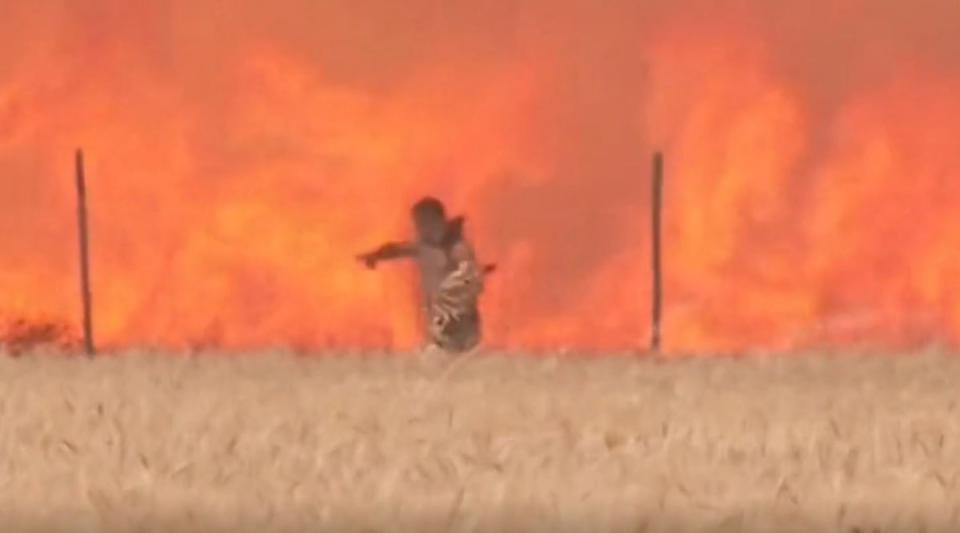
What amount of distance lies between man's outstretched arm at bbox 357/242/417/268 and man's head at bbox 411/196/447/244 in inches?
0.9

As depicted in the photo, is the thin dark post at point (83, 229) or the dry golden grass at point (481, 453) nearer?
the dry golden grass at point (481, 453)

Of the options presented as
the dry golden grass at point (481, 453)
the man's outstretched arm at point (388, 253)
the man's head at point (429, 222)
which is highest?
the man's head at point (429, 222)

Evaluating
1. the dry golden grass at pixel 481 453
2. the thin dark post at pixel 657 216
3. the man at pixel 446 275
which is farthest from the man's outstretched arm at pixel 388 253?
the dry golden grass at pixel 481 453

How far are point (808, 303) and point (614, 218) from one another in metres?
0.19

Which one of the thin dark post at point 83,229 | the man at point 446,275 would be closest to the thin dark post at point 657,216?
the man at point 446,275

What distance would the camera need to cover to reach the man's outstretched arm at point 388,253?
139 centimetres

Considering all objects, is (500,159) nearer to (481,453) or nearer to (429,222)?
(429,222)

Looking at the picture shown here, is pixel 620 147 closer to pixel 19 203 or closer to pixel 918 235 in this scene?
pixel 918 235

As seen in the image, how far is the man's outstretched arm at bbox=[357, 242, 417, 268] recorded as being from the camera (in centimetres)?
139

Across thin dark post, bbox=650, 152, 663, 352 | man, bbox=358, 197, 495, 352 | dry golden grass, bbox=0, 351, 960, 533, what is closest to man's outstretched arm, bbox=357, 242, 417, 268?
man, bbox=358, 197, 495, 352

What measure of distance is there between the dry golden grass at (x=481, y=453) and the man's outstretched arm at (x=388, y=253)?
1.86ft

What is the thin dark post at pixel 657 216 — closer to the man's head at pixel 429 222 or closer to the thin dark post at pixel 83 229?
the man's head at pixel 429 222

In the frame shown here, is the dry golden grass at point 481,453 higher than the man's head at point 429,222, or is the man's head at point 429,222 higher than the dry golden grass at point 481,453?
the man's head at point 429,222

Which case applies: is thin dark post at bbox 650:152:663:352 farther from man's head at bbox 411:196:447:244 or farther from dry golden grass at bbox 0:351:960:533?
dry golden grass at bbox 0:351:960:533
